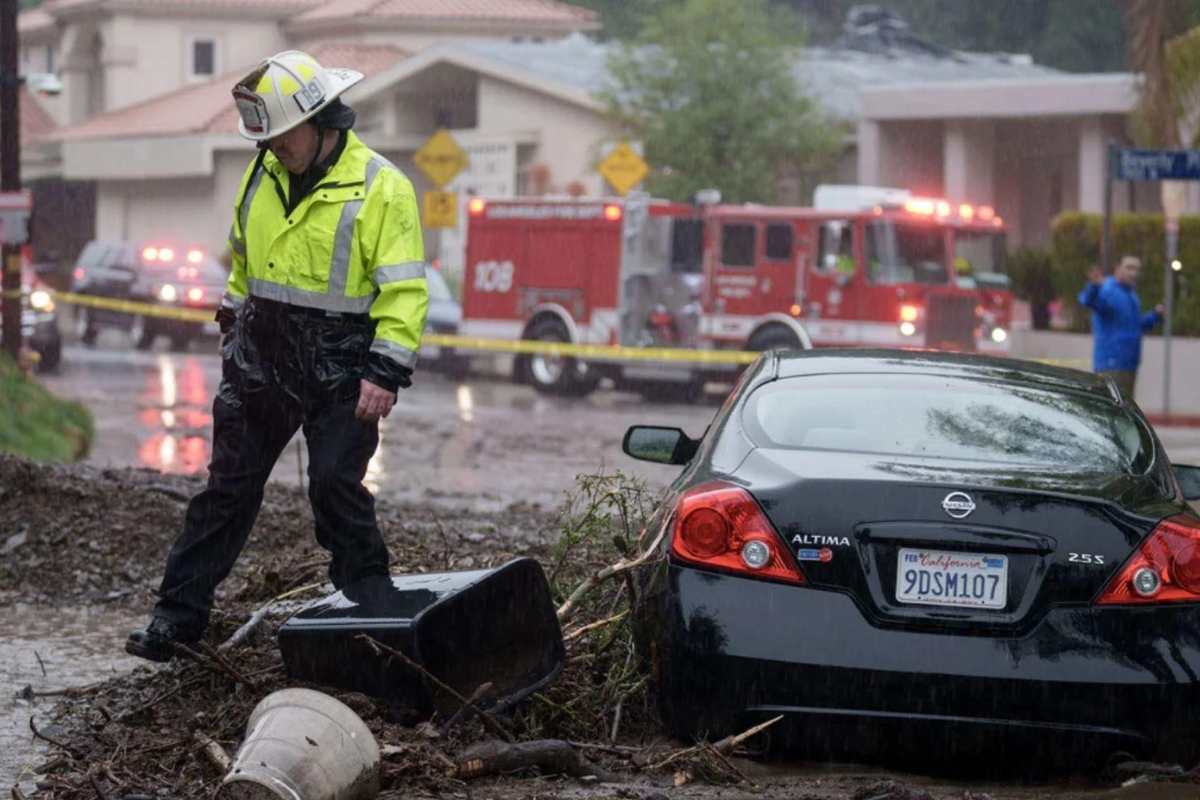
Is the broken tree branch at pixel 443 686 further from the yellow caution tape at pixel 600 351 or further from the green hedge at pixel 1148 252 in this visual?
the green hedge at pixel 1148 252

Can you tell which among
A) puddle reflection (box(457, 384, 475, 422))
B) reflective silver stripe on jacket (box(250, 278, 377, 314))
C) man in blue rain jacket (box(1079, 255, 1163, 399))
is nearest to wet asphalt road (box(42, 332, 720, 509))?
puddle reflection (box(457, 384, 475, 422))

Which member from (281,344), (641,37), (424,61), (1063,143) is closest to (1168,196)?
(1063,143)

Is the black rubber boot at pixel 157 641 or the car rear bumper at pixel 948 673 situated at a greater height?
the car rear bumper at pixel 948 673

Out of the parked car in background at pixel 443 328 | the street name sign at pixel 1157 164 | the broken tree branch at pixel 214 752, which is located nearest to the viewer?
the broken tree branch at pixel 214 752

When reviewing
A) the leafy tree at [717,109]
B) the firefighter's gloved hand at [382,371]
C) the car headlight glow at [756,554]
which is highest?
the leafy tree at [717,109]

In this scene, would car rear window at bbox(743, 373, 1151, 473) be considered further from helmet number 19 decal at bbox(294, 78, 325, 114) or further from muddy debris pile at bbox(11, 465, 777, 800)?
helmet number 19 decal at bbox(294, 78, 325, 114)

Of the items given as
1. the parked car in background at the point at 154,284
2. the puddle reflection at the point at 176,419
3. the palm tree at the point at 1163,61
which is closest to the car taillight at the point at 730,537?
the puddle reflection at the point at 176,419

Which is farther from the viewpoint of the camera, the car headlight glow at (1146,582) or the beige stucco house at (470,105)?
the beige stucco house at (470,105)

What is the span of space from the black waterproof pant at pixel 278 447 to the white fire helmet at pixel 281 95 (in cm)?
54

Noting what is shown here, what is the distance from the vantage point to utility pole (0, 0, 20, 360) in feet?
55.9

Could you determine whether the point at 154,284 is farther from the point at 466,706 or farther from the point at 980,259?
the point at 466,706

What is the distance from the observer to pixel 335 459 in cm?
623

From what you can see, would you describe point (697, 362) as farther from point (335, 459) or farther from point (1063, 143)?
point (335, 459)

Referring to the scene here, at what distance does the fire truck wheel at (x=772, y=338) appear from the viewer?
85.9ft
